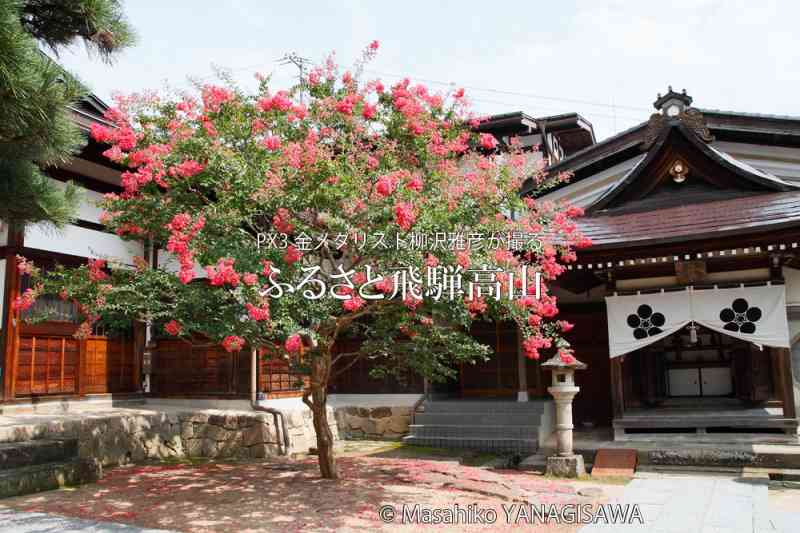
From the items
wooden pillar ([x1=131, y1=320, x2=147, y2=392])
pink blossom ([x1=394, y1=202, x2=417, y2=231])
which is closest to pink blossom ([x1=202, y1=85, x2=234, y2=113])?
pink blossom ([x1=394, y1=202, x2=417, y2=231])

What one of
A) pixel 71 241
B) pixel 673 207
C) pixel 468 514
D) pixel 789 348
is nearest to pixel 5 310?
pixel 71 241

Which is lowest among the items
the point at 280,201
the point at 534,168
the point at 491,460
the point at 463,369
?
the point at 491,460

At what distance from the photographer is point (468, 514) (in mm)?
7465

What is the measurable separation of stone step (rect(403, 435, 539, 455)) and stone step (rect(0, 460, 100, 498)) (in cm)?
665

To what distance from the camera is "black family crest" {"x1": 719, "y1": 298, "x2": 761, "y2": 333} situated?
11750mm

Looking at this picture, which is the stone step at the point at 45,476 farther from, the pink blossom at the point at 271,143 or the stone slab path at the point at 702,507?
the stone slab path at the point at 702,507

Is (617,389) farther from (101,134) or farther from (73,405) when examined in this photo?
(73,405)

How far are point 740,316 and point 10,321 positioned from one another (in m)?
13.2

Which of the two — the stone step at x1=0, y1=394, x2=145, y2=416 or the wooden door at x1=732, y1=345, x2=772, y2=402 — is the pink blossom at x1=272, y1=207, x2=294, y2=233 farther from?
→ the wooden door at x1=732, y1=345, x2=772, y2=402

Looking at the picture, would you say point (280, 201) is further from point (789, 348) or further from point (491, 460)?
point (789, 348)

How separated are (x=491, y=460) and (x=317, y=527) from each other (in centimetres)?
605

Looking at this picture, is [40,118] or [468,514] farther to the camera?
[468,514]

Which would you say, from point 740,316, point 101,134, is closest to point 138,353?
point 101,134

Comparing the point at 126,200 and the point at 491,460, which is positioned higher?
the point at 126,200
